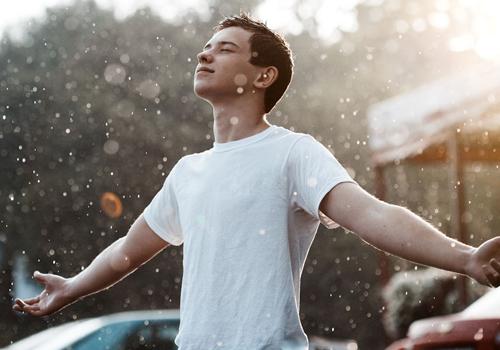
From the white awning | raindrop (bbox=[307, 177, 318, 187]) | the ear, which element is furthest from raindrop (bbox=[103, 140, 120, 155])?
raindrop (bbox=[307, 177, 318, 187])

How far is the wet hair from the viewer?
259 centimetres

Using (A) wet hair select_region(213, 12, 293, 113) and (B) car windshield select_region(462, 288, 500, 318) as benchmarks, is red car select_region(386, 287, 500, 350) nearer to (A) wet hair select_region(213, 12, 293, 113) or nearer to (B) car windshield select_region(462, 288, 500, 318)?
(B) car windshield select_region(462, 288, 500, 318)

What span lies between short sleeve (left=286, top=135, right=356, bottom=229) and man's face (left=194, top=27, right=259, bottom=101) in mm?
303

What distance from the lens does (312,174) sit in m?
2.24

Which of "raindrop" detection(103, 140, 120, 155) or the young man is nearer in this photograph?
the young man

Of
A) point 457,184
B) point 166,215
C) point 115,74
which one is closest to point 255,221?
point 166,215

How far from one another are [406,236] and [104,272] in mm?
1088

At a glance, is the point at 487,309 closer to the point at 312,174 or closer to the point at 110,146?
the point at 312,174

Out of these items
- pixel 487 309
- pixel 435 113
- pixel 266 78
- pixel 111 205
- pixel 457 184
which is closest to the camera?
pixel 266 78

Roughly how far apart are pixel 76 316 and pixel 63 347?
45.0ft

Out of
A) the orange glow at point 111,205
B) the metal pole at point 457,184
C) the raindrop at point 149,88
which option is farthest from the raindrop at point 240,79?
the raindrop at point 149,88

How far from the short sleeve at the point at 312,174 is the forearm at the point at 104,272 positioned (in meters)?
0.71

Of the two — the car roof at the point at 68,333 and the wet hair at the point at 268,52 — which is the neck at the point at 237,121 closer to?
the wet hair at the point at 268,52

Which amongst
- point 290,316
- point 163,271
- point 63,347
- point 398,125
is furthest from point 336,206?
point 163,271
